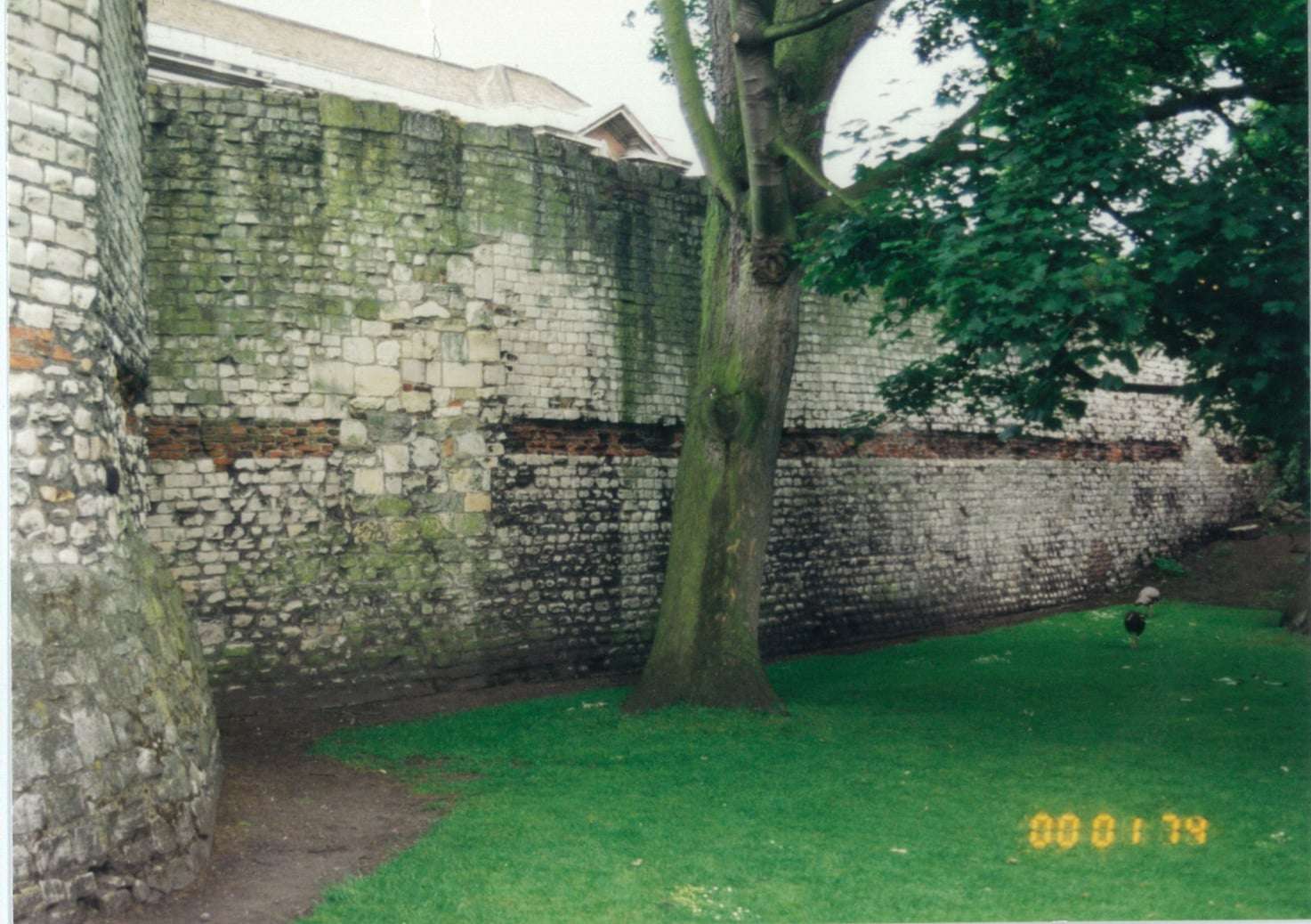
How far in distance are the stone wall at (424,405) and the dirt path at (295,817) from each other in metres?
0.19

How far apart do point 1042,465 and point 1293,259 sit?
6.68 meters

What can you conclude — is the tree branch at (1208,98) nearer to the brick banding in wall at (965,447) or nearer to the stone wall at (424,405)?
the stone wall at (424,405)

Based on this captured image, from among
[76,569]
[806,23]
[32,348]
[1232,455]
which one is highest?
[806,23]

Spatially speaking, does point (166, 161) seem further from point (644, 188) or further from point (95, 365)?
point (644, 188)

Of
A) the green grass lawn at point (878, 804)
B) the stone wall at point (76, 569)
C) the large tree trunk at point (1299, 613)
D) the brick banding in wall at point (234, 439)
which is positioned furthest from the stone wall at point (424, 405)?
the large tree trunk at point (1299, 613)

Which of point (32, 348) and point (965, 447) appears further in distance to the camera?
point (965, 447)

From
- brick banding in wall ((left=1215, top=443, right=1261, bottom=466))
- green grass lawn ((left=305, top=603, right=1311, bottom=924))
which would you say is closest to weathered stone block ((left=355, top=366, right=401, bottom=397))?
green grass lawn ((left=305, top=603, right=1311, bottom=924))

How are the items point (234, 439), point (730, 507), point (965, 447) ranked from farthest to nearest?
point (965, 447) < point (730, 507) < point (234, 439)

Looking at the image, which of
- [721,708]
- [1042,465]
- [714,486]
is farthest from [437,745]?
[1042,465]

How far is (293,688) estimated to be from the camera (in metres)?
6.68

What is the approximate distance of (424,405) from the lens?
7.20 metres

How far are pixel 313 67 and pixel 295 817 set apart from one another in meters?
4.43
